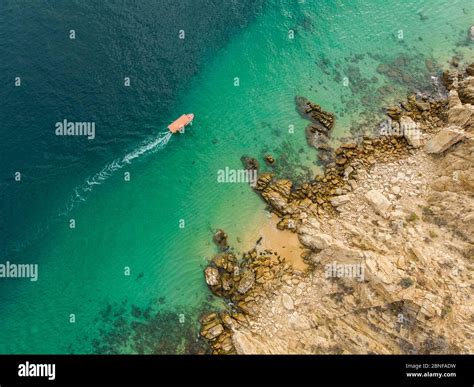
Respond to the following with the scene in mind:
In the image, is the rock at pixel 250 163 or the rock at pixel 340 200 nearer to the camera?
the rock at pixel 340 200

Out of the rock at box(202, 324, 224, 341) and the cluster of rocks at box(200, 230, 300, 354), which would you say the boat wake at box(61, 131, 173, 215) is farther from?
the rock at box(202, 324, 224, 341)

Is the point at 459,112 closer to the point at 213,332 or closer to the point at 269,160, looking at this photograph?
the point at 269,160

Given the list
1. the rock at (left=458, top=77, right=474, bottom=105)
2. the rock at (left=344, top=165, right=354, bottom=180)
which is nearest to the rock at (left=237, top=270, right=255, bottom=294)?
the rock at (left=344, top=165, right=354, bottom=180)

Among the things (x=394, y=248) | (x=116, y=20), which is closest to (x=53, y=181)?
(x=116, y=20)

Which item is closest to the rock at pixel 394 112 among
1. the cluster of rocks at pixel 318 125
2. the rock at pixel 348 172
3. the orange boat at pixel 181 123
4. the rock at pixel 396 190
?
the cluster of rocks at pixel 318 125

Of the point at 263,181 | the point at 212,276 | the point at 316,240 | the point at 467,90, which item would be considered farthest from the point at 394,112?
the point at 212,276

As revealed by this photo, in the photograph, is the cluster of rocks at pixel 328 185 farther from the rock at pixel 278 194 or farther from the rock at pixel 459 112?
the rock at pixel 459 112
